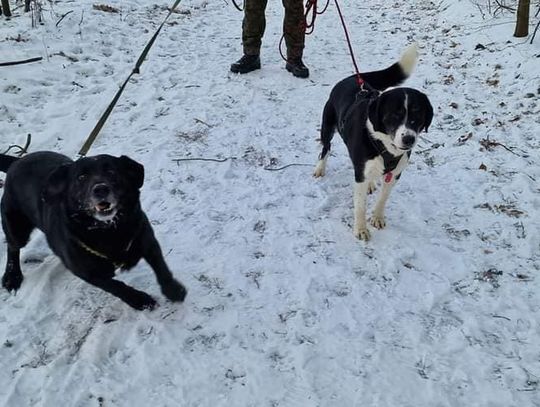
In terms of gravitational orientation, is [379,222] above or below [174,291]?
below

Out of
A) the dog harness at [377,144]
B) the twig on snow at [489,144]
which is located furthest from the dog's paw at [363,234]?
the twig on snow at [489,144]

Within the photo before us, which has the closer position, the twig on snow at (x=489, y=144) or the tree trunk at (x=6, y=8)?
the twig on snow at (x=489, y=144)

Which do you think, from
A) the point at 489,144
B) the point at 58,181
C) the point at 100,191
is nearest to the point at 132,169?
the point at 100,191

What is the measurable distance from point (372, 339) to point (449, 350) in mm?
435

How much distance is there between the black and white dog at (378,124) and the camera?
3.11 meters

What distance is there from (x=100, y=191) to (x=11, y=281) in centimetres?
119

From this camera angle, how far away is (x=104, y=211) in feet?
7.93

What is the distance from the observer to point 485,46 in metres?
6.65

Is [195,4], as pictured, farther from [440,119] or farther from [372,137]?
[372,137]

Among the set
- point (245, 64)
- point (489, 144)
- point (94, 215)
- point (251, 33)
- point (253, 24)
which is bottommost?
point (489, 144)

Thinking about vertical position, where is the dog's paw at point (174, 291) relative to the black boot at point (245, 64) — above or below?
above

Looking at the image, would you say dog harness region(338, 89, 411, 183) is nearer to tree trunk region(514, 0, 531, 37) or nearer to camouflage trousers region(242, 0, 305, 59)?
camouflage trousers region(242, 0, 305, 59)

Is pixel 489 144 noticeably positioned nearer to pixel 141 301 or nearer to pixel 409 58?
pixel 409 58

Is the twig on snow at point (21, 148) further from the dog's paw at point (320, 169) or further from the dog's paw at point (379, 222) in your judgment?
the dog's paw at point (379, 222)
